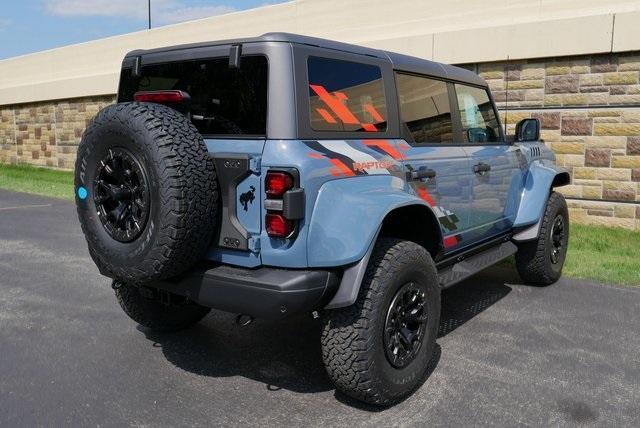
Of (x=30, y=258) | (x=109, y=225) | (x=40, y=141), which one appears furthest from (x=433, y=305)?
(x=40, y=141)

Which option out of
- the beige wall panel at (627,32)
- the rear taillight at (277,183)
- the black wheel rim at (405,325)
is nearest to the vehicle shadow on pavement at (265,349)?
the black wheel rim at (405,325)

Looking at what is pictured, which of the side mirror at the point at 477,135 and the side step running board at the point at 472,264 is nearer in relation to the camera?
the side step running board at the point at 472,264

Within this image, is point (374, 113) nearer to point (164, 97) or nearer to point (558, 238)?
point (164, 97)

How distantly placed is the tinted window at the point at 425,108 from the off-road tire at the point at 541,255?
5.47 ft

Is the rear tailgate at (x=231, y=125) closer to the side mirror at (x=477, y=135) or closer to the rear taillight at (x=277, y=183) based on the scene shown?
the rear taillight at (x=277, y=183)

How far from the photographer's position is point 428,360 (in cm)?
337

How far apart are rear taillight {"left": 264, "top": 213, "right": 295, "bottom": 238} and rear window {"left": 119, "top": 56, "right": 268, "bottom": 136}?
448 mm

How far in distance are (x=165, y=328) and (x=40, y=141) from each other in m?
15.7

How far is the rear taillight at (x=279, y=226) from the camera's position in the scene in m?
2.83

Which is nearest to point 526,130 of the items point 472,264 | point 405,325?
point 472,264

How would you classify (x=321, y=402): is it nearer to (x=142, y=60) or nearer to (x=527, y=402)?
(x=527, y=402)

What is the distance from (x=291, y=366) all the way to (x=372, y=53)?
1994 mm

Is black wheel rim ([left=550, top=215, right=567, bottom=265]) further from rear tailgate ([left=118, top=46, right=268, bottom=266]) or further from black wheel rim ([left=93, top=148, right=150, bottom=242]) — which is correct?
black wheel rim ([left=93, top=148, right=150, bottom=242])

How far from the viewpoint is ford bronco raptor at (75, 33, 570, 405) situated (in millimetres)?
2812
